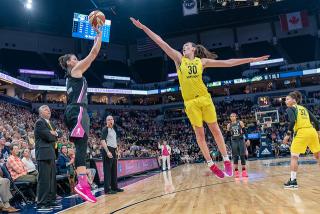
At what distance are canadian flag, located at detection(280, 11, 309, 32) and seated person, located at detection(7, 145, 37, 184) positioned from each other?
37.5 metres

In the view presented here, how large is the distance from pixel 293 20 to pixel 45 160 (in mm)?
38849

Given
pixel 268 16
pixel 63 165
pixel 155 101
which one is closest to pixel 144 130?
pixel 155 101

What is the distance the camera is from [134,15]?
3878 centimetres

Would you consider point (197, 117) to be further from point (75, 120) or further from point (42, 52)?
point (42, 52)

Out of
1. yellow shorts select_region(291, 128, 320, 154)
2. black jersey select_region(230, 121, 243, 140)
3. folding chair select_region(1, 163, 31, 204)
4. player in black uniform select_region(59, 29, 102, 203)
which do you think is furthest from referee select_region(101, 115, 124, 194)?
yellow shorts select_region(291, 128, 320, 154)

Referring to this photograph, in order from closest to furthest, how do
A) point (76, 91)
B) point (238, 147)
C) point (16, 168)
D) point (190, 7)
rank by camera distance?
point (76, 91) < point (16, 168) < point (238, 147) < point (190, 7)

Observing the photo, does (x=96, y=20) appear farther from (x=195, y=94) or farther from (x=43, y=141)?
(x=43, y=141)

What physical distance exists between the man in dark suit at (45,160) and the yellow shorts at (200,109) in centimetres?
323

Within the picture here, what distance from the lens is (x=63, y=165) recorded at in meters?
9.88

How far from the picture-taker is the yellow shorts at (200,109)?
5.36 meters

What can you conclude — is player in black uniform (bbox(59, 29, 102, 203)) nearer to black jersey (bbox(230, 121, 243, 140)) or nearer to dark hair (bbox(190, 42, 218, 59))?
dark hair (bbox(190, 42, 218, 59))

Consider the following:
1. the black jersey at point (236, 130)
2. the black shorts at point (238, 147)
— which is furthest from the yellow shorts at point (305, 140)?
the black shorts at point (238, 147)

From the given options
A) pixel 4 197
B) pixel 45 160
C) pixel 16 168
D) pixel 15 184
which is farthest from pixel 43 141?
pixel 15 184

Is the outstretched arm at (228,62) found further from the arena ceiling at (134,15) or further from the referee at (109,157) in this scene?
the arena ceiling at (134,15)
